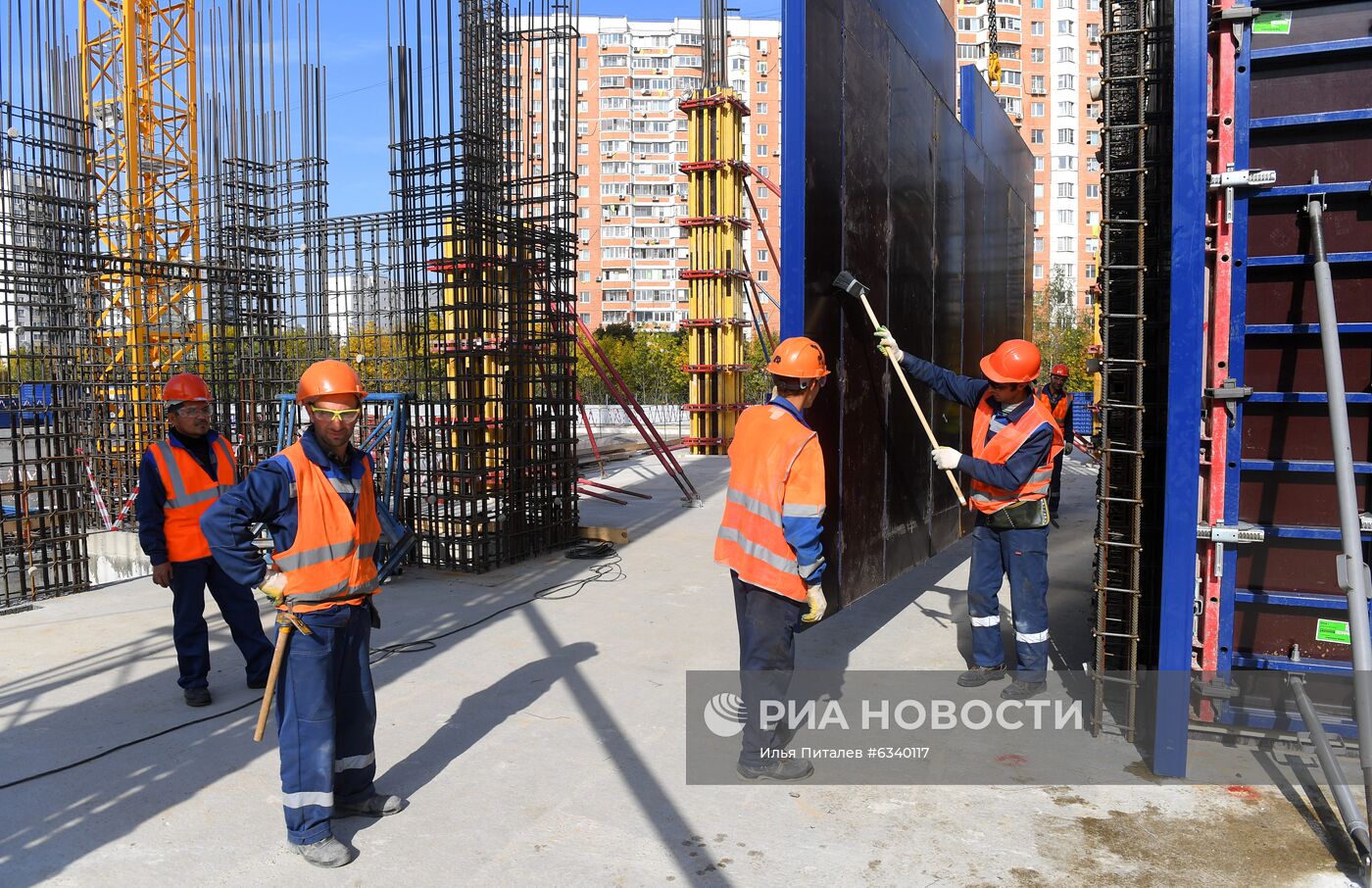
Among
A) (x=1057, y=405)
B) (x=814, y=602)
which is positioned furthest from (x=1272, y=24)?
(x=1057, y=405)

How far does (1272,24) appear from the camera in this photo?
459 cm

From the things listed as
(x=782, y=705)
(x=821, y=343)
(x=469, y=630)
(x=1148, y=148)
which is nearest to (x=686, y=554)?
(x=469, y=630)

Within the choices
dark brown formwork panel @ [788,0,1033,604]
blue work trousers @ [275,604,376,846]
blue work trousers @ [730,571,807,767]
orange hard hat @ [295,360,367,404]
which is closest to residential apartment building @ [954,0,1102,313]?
dark brown formwork panel @ [788,0,1033,604]

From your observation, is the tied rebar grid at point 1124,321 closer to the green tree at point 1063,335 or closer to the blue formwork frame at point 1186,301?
the blue formwork frame at point 1186,301

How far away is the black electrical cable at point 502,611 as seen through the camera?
4.84m

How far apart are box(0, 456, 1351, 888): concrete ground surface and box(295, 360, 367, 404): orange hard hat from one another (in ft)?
6.29

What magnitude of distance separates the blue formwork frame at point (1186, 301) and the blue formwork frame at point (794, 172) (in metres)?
1.89

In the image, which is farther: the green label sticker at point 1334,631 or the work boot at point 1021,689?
the work boot at point 1021,689

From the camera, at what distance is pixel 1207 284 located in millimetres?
4578

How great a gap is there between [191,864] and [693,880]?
6.73 ft

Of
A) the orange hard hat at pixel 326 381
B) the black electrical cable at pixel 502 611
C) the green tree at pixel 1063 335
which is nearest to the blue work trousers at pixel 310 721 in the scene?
the orange hard hat at pixel 326 381

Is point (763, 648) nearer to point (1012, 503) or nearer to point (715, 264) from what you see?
point (1012, 503)

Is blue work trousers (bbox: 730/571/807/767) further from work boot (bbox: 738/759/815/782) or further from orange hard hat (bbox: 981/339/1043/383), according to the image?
orange hard hat (bbox: 981/339/1043/383)

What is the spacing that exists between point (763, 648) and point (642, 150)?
8291 centimetres
